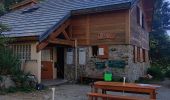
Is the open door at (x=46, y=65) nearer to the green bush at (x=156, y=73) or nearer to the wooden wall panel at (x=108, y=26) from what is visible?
the wooden wall panel at (x=108, y=26)

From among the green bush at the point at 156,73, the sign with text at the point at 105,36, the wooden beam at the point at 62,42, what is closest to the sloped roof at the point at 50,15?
the wooden beam at the point at 62,42

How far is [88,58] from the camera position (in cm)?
1753

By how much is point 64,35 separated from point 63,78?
2898mm

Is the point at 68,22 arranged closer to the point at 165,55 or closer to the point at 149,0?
the point at 149,0

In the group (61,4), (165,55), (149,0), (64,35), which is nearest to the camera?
(64,35)

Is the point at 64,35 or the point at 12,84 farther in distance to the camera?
the point at 64,35

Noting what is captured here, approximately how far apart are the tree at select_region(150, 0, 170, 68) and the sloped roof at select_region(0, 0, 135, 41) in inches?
624

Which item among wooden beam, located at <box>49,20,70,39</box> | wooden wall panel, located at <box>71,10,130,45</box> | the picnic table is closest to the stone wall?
wooden wall panel, located at <box>71,10,130,45</box>

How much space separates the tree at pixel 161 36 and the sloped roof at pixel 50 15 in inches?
624

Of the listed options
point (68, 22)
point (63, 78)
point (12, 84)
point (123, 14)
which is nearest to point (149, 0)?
point (123, 14)

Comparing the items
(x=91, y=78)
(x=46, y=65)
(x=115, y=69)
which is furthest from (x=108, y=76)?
(x=46, y=65)

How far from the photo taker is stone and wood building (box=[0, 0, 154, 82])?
15.4 metres

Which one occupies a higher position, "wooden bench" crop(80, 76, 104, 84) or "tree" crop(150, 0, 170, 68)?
"tree" crop(150, 0, 170, 68)

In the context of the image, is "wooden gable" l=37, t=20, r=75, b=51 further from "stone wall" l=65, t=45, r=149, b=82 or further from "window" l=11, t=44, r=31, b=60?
"stone wall" l=65, t=45, r=149, b=82
